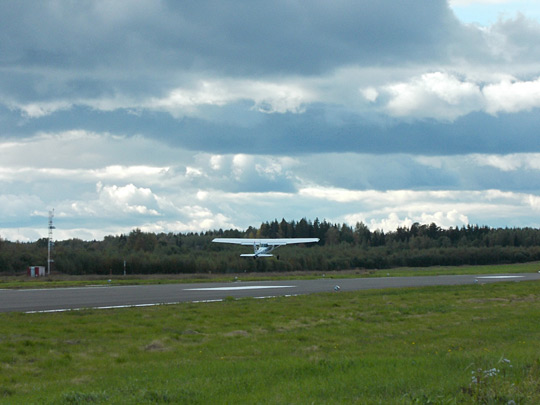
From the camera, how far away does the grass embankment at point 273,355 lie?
10.8m

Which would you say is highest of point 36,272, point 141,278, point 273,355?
point 273,355

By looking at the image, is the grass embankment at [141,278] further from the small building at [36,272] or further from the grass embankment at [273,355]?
the grass embankment at [273,355]

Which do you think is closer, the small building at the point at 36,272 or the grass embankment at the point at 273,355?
the grass embankment at the point at 273,355

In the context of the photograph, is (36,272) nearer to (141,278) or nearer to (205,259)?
(141,278)

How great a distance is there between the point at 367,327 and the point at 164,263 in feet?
249

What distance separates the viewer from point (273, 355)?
50.3ft

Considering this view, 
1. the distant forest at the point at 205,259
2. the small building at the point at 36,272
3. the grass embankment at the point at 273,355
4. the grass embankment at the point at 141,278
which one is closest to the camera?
the grass embankment at the point at 273,355

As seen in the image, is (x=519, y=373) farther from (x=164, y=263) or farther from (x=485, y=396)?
(x=164, y=263)

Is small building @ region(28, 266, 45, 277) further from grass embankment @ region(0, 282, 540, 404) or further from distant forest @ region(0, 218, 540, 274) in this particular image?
grass embankment @ region(0, 282, 540, 404)

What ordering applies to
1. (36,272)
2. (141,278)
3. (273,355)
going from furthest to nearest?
(36,272) → (141,278) → (273,355)

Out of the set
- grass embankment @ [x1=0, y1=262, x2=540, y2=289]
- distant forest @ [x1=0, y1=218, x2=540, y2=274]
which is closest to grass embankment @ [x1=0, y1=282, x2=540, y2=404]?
grass embankment @ [x1=0, y1=262, x2=540, y2=289]

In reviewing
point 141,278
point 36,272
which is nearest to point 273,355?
point 141,278

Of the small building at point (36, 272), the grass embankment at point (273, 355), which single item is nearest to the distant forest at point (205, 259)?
the small building at point (36, 272)

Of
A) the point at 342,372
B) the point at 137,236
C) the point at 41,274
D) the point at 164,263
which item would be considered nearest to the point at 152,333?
the point at 342,372
